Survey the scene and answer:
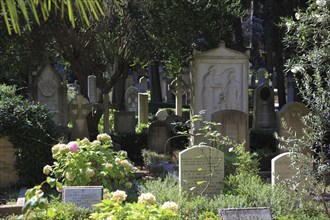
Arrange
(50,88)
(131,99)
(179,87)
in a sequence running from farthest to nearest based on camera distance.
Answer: (131,99)
(179,87)
(50,88)

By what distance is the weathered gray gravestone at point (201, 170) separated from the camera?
7.48 m

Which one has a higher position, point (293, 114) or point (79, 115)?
point (79, 115)

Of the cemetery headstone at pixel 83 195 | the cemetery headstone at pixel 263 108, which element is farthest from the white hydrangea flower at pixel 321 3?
the cemetery headstone at pixel 263 108

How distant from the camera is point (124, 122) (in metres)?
14.2

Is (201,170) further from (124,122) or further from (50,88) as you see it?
(50,88)

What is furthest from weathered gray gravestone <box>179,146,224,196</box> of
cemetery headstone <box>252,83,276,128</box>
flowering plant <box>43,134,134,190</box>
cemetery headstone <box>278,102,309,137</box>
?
cemetery headstone <box>252,83,276,128</box>

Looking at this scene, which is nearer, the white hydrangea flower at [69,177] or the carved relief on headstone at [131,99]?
the white hydrangea flower at [69,177]

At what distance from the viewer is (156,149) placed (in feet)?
40.7

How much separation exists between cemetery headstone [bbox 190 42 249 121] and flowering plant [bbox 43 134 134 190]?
5.02 metres

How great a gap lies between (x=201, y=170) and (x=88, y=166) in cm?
151

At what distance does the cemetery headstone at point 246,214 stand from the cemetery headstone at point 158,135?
6.39m

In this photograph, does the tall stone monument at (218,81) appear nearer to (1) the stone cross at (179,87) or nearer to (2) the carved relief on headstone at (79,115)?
(2) the carved relief on headstone at (79,115)

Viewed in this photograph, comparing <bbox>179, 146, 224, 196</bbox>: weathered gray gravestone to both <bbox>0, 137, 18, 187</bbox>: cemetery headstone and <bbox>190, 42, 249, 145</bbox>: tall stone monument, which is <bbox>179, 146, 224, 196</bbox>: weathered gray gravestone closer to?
<bbox>0, 137, 18, 187</bbox>: cemetery headstone

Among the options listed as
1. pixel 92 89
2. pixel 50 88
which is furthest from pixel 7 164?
pixel 92 89
